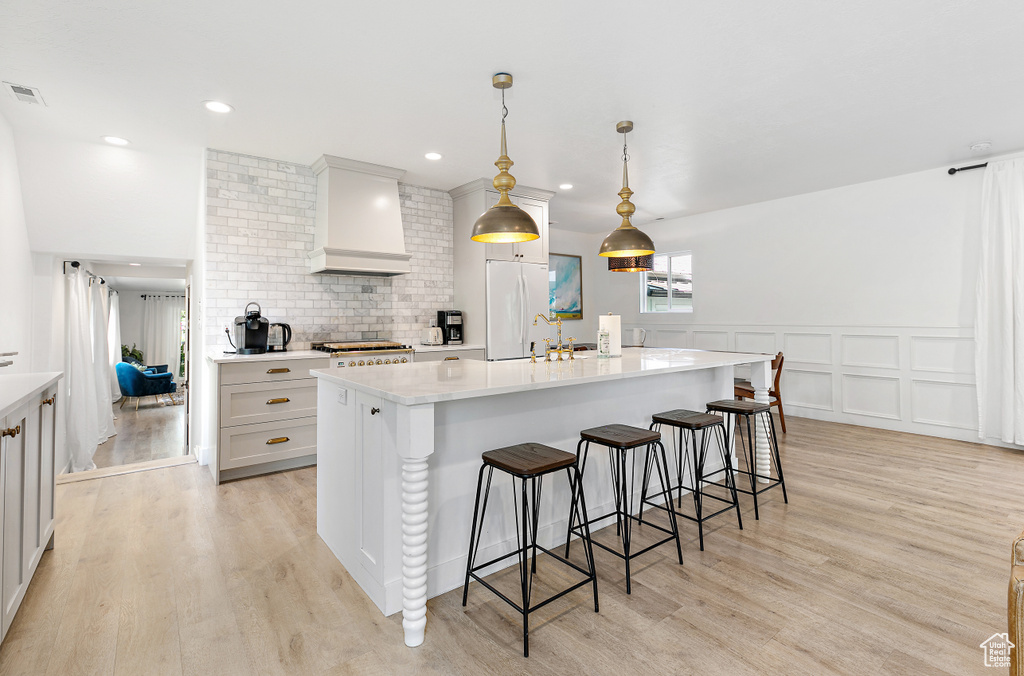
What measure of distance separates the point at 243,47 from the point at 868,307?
5876mm

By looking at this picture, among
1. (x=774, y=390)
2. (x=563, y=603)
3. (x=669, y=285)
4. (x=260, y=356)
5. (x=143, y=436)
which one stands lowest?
(x=143, y=436)

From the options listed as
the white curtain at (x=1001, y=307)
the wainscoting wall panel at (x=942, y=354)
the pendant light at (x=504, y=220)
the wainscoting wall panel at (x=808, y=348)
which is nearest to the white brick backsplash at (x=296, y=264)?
the pendant light at (x=504, y=220)

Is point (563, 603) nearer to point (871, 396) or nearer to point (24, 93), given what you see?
point (24, 93)

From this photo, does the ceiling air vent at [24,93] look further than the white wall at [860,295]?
No

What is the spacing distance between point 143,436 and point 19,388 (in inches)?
199

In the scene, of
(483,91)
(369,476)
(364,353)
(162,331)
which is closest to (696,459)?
(369,476)

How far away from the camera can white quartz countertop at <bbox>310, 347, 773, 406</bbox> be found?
6.17ft

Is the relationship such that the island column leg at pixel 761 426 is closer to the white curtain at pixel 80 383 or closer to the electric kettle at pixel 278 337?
the electric kettle at pixel 278 337

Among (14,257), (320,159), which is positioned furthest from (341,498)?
(14,257)

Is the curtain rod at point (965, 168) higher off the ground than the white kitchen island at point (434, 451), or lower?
higher

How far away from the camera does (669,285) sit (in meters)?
7.20

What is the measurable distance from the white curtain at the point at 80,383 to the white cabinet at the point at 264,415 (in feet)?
7.61

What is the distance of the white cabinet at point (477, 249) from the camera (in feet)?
16.6

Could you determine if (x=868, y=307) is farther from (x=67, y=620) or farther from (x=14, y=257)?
(x=14, y=257)
